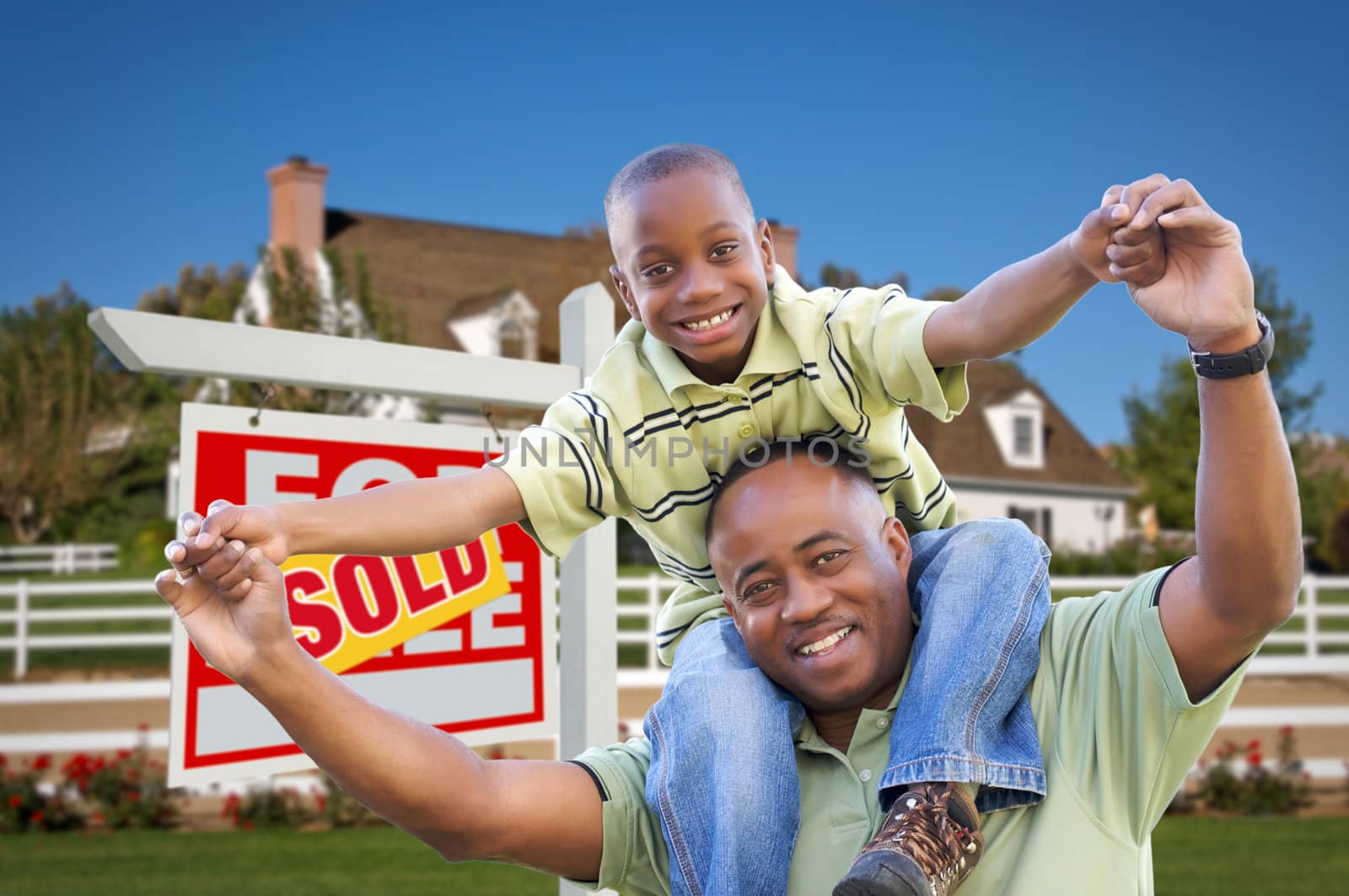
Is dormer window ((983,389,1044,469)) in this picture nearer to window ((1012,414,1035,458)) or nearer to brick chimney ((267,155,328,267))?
window ((1012,414,1035,458))

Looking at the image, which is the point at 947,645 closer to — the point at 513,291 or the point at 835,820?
the point at 835,820

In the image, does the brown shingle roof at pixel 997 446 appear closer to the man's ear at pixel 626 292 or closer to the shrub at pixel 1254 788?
the shrub at pixel 1254 788

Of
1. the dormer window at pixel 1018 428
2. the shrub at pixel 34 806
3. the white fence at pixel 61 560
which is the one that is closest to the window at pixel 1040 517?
the dormer window at pixel 1018 428

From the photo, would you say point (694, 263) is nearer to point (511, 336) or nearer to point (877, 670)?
point (877, 670)

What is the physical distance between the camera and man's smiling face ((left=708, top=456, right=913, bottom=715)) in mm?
2143

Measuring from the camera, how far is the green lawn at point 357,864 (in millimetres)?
5820

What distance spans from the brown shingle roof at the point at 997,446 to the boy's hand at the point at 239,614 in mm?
22467

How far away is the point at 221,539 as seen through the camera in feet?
5.07

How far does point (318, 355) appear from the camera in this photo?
2.69 m

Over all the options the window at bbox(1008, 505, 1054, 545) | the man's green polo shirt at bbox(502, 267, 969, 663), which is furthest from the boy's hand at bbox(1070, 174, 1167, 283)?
the window at bbox(1008, 505, 1054, 545)

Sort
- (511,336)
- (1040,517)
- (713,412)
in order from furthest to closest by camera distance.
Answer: (1040,517) → (511,336) → (713,412)

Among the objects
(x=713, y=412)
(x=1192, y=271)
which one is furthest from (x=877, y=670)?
(x=1192, y=271)

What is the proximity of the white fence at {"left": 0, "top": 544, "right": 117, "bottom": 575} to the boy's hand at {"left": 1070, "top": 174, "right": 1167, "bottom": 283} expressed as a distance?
22.6 metres

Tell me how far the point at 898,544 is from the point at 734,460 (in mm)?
343
